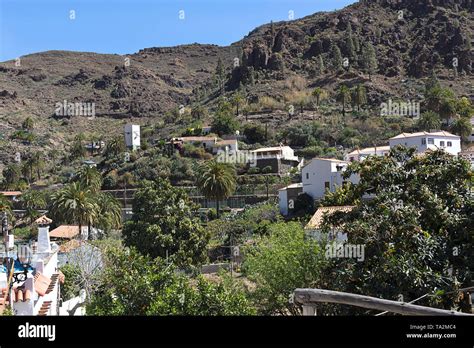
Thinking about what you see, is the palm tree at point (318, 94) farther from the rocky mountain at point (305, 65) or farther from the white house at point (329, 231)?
the white house at point (329, 231)

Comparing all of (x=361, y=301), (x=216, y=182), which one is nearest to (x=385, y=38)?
(x=216, y=182)

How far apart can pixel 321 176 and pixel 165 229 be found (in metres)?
15.4

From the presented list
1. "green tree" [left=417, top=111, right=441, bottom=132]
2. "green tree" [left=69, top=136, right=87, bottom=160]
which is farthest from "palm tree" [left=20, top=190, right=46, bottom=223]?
"green tree" [left=417, top=111, right=441, bottom=132]

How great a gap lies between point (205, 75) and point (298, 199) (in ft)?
391

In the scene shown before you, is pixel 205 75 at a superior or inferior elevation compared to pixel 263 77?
superior

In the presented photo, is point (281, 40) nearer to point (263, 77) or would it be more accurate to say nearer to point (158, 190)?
point (263, 77)

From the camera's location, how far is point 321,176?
38.1 m

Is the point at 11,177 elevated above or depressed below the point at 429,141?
below

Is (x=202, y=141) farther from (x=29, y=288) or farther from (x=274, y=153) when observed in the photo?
(x=29, y=288)

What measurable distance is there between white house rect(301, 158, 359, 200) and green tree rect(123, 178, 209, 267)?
42.3ft

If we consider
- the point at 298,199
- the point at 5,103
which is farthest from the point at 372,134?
the point at 5,103

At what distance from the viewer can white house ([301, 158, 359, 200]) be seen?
121 ft

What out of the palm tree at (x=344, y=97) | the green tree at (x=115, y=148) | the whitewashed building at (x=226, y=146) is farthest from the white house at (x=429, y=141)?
the green tree at (x=115, y=148)

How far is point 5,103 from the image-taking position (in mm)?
100312
